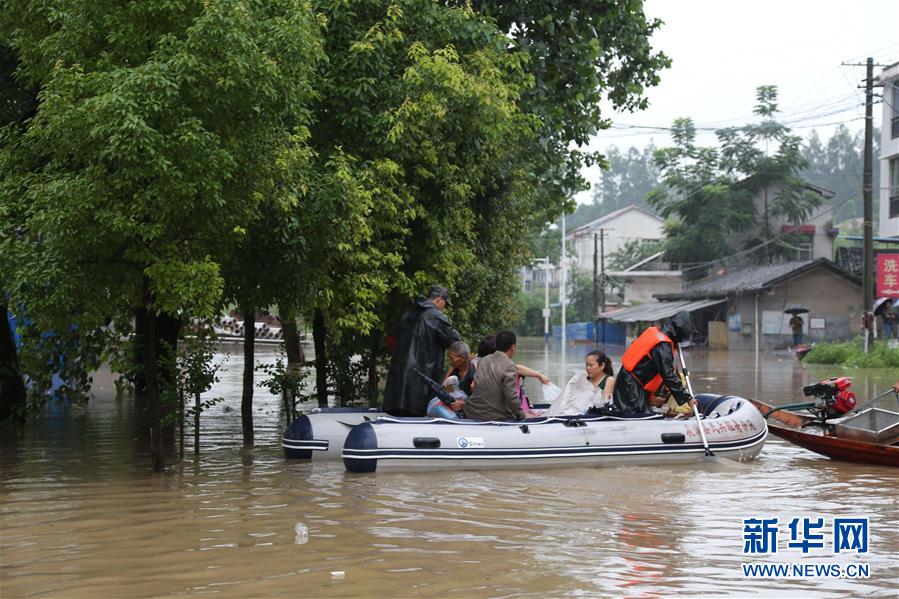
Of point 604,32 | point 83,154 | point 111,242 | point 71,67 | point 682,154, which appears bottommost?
point 111,242

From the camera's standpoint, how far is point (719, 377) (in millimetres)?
32938

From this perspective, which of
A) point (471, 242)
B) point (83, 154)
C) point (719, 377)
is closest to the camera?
point (83, 154)

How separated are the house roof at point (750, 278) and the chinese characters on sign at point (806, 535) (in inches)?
1690

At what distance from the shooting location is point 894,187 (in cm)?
3962

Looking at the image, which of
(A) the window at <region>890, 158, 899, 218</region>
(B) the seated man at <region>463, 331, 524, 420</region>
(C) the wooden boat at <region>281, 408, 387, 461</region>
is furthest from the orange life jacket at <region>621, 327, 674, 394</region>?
(A) the window at <region>890, 158, 899, 218</region>

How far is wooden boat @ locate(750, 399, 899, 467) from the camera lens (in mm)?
13383

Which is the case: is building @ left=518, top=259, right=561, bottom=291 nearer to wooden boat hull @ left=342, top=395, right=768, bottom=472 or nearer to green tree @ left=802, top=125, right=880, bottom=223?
green tree @ left=802, top=125, right=880, bottom=223

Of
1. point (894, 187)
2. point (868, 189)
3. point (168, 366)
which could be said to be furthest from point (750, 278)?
point (168, 366)

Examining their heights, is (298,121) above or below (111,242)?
above

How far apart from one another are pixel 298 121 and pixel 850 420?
7.65 m

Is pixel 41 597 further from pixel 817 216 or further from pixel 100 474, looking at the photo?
pixel 817 216

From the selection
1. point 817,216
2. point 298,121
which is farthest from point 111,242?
point 817,216

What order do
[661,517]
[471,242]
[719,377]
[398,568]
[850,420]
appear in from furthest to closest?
[719,377], [471,242], [850,420], [661,517], [398,568]

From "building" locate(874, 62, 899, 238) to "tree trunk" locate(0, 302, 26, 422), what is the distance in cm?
3061
